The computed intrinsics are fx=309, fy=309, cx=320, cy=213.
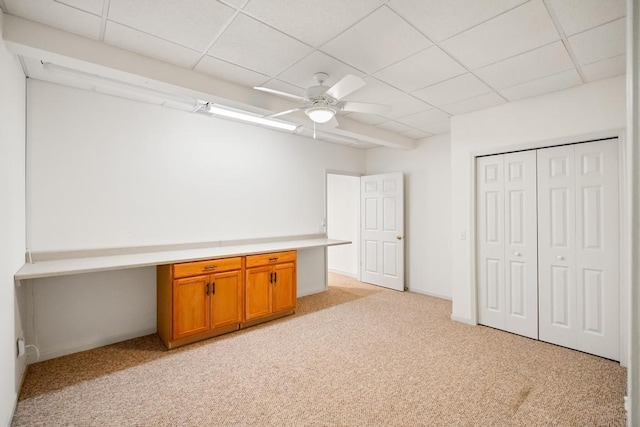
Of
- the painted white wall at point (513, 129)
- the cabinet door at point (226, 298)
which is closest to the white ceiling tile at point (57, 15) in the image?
the cabinet door at point (226, 298)

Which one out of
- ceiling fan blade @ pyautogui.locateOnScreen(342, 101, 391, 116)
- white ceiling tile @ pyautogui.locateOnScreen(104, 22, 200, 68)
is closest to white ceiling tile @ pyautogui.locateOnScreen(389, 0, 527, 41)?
ceiling fan blade @ pyautogui.locateOnScreen(342, 101, 391, 116)

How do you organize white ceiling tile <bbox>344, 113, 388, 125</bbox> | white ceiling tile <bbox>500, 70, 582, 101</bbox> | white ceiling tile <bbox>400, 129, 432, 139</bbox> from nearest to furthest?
white ceiling tile <bbox>500, 70, 582, 101</bbox> < white ceiling tile <bbox>344, 113, 388, 125</bbox> < white ceiling tile <bbox>400, 129, 432, 139</bbox>

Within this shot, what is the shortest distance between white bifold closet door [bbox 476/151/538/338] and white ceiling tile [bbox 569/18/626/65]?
1.09m

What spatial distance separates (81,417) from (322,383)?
1.70 m

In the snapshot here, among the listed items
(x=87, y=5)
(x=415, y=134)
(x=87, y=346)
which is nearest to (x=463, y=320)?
(x=415, y=134)

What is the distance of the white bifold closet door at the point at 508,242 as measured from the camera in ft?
11.4

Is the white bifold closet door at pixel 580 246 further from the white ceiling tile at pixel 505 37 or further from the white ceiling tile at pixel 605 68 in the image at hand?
the white ceiling tile at pixel 505 37

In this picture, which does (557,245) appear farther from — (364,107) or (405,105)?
(364,107)

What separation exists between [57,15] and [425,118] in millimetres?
3841

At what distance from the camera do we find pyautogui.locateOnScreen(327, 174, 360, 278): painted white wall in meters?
6.59

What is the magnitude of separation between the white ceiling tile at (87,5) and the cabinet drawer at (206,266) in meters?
2.16

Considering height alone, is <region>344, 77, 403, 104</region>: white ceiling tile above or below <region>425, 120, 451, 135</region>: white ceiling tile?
above

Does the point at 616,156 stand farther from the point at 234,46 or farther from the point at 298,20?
the point at 234,46

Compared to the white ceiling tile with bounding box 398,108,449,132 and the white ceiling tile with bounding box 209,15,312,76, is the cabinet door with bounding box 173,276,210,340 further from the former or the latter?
the white ceiling tile with bounding box 398,108,449,132
